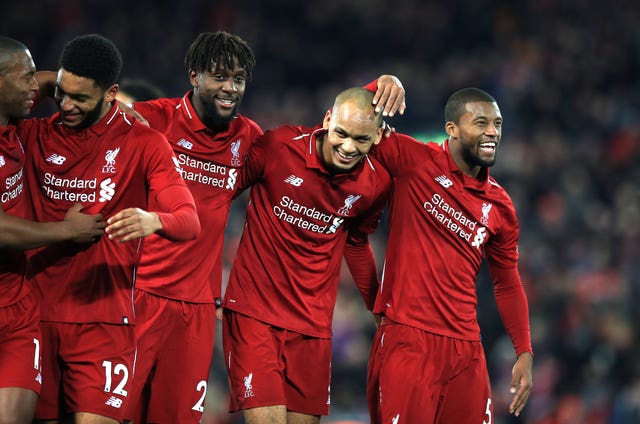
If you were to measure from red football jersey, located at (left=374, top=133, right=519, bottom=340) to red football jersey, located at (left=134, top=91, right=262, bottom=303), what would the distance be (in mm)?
952

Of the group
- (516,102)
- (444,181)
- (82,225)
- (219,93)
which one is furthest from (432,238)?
(516,102)

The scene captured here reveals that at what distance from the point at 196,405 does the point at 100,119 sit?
179 cm

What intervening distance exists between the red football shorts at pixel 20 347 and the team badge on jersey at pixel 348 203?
1943 mm

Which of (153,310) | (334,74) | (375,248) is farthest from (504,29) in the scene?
(153,310)

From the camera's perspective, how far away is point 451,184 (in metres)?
6.39

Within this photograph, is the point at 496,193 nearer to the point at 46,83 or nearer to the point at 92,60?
the point at 92,60

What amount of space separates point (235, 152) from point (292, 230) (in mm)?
576

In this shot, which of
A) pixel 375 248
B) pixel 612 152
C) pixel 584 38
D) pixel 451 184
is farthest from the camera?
pixel 584 38

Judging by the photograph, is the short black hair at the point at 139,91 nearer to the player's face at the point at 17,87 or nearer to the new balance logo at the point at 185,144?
the new balance logo at the point at 185,144

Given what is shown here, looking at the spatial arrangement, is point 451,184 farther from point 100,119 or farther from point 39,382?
point 39,382

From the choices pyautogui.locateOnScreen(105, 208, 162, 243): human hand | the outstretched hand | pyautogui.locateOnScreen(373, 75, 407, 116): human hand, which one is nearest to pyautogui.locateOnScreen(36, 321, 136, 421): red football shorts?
pyautogui.locateOnScreen(105, 208, 162, 243): human hand

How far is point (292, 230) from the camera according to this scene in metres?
6.16

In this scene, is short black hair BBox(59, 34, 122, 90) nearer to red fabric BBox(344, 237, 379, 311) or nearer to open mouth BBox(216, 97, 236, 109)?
open mouth BBox(216, 97, 236, 109)

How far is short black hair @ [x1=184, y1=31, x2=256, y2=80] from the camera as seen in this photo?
608 cm
